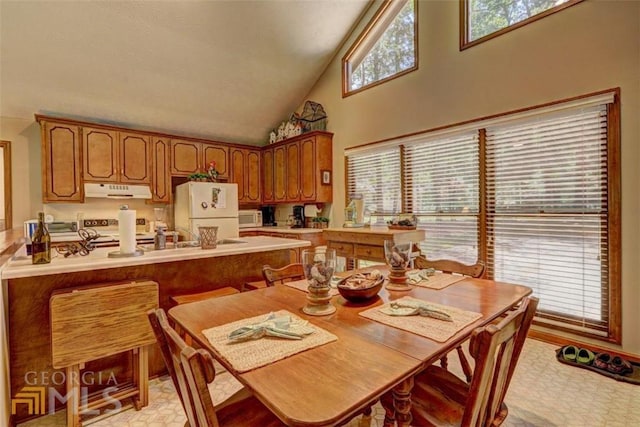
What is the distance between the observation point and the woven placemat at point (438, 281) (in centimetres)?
175

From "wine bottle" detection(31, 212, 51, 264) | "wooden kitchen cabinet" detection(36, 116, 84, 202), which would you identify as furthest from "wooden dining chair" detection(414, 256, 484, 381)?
"wooden kitchen cabinet" detection(36, 116, 84, 202)

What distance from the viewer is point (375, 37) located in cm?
454

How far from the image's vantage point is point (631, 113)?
8.07ft

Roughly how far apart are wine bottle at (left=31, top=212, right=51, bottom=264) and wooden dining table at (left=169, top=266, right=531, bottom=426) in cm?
103

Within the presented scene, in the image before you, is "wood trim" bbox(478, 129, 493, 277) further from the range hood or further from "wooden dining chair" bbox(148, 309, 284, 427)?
the range hood

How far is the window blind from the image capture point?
8.65 ft

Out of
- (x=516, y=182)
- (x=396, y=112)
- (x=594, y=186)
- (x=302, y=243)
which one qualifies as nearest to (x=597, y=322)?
(x=594, y=186)

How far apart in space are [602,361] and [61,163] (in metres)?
5.78

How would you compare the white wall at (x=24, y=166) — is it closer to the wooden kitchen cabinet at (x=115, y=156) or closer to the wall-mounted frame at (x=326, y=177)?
the wooden kitchen cabinet at (x=115, y=156)

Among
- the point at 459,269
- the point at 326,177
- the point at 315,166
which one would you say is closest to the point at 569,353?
the point at 459,269

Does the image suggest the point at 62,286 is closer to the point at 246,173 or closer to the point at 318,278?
the point at 318,278

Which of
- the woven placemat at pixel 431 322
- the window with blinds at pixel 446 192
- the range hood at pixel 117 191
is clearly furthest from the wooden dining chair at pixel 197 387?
the range hood at pixel 117 191

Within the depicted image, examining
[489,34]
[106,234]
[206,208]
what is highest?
[489,34]

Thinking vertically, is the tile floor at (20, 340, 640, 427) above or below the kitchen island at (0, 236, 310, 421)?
below
